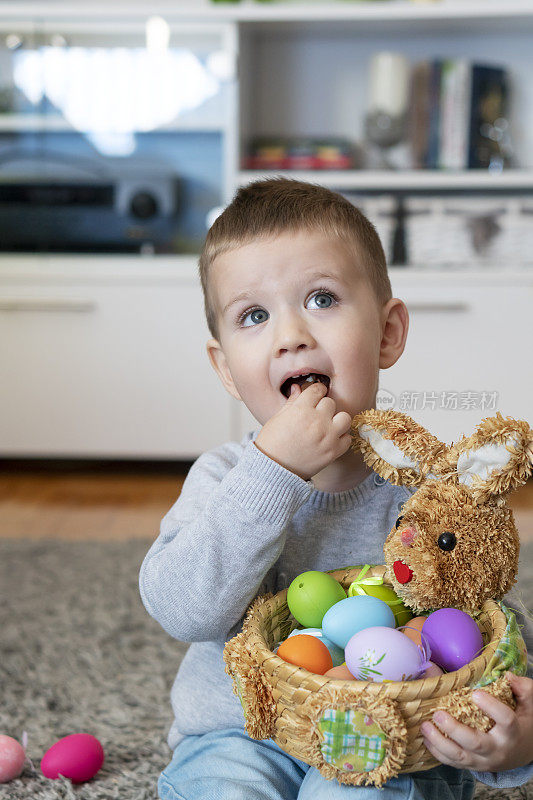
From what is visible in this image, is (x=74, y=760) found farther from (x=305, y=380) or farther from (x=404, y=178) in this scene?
(x=404, y=178)

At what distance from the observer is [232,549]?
2.27ft

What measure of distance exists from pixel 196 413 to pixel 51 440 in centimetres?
45

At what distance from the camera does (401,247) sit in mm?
2447

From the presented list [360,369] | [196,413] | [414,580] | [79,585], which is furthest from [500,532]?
[196,413]

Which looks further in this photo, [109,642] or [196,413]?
[196,413]

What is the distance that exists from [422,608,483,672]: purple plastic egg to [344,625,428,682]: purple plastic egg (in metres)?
0.02

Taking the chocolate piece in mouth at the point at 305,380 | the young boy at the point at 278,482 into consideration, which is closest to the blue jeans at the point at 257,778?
the young boy at the point at 278,482

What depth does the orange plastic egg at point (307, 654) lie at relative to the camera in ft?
2.06

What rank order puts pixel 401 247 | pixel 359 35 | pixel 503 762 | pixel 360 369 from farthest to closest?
pixel 359 35 → pixel 401 247 → pixel 360 369 → pixel 503 762

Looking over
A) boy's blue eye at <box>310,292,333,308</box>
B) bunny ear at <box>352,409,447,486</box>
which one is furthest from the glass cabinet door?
bunny ear at <box>352,409,447,486</box>

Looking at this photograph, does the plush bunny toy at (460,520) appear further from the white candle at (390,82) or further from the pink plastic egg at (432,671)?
the white candle at (390,82)

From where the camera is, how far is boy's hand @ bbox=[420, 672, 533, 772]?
0.55 m

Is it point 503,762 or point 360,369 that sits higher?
point 360,369

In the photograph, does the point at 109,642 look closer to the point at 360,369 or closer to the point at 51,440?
the point at 360,369
